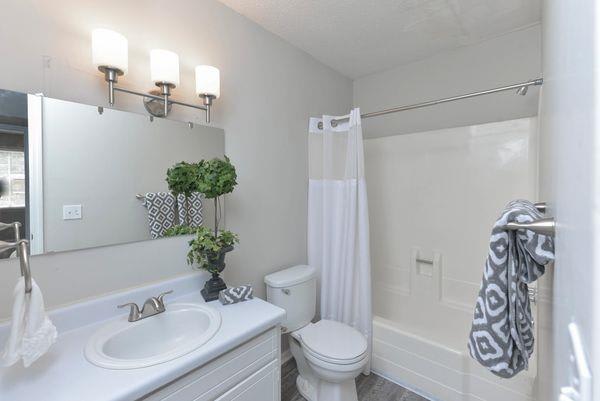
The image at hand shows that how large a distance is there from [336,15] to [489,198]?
5.64 ft

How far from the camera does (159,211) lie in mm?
1429

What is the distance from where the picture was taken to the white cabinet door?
1113 millimetres

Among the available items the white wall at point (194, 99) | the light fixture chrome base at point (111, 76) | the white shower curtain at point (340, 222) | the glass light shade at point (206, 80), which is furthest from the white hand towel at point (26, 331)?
the white shower curtain at point (340, 222)

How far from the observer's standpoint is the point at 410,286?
7.98 feet

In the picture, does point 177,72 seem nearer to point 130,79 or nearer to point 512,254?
point 130,79

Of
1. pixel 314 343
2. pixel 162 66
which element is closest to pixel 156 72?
pixel 162 66

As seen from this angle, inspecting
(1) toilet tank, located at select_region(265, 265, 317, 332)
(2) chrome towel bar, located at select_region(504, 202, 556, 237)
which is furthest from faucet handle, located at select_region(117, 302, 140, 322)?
(2) chrome towel bar, located at select_region(504, 202, 556, 237)

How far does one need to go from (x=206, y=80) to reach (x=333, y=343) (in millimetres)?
1664

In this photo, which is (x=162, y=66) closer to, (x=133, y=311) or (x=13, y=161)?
(x=13, y=161)

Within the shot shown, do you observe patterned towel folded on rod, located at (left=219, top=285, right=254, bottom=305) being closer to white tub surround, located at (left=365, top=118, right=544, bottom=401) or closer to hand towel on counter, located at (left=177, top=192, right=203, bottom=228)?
hand towel on counter, located at (left=177, top=192, right=203, bottom=228)

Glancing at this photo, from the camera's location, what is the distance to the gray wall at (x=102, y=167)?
112 cm

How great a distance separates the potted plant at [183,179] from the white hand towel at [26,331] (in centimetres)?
70

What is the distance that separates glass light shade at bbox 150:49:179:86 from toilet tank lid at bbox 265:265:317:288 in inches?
50.9

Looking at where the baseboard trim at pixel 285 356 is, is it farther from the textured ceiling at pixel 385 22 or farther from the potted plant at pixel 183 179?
the textured ceiling at pixel 385 22
